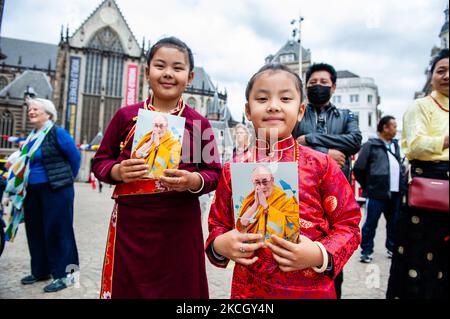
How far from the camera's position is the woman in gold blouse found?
1438 millimetres

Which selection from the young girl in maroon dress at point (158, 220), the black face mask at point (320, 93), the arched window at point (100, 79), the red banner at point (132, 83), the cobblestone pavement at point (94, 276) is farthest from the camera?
the red banner at point (132, 83)

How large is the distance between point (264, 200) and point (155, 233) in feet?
2.50

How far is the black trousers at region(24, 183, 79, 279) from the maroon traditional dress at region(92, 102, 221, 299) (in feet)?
6.27

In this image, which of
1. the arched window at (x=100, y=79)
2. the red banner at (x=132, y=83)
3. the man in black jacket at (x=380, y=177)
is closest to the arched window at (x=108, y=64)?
the arched window at (x=100, y=79)

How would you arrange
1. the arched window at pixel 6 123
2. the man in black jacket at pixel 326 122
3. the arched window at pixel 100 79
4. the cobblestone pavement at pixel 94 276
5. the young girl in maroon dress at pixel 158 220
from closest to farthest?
the young girl in maroon dress at pixel 158 220 < the man in black jacket at pixel 326 122 < the cobblestone pavement at pixel 94 276 < the arched window at pixel 100 79 < the arched window at pixel 6 123

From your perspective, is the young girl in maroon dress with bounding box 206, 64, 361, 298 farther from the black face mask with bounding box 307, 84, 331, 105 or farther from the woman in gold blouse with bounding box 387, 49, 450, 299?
the black face mask with bounding box 307, 84, 331, 105

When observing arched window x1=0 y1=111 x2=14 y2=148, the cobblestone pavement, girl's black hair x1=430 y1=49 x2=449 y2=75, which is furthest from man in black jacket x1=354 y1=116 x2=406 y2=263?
arched window x1=0 y1=111 x2=14 y2=148

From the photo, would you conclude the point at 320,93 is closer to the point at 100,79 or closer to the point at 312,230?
the point at 312,230

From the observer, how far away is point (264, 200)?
1.04 m

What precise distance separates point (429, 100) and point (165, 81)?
4.42ft

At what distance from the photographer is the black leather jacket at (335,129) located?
7.07ft

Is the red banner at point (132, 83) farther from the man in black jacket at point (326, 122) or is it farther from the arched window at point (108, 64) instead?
the man in black jacket at point (326, 122)

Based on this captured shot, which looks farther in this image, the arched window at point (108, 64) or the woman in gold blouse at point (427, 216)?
the arched window at point (108, 64)
